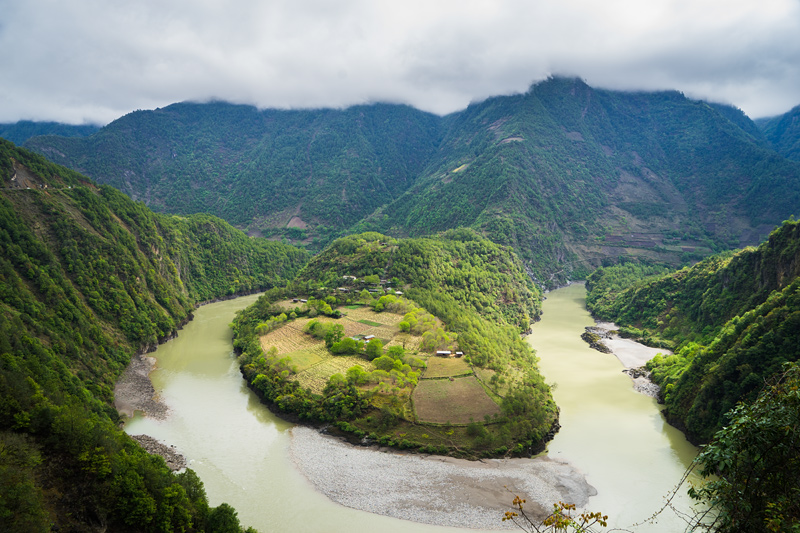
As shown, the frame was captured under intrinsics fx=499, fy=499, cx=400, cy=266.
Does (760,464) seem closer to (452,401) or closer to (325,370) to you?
(452,401)

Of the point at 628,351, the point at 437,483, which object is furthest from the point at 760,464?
the point at 628,351

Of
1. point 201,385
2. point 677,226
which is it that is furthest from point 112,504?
point 677,226

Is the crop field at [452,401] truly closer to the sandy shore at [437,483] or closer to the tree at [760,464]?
the sandy shore at [437,483]

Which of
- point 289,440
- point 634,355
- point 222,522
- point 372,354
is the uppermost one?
point 372,354

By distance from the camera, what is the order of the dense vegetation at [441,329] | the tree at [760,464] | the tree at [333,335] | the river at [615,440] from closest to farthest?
the tree at [760,464]
the river at [615,440]
the dense vegetation at [441,329]
the tree at [333,335]

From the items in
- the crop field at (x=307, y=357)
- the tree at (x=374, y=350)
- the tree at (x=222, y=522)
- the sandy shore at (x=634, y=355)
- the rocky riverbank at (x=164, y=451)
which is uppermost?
the tree at (x=374, y=350)

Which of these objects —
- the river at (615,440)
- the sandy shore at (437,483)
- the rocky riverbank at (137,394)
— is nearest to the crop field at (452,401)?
the sandy shore at (437,483)
